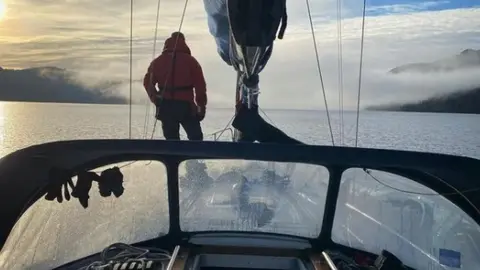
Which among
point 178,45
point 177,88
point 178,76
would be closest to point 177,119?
point 177,88

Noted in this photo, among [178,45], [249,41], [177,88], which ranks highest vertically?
[178,45]

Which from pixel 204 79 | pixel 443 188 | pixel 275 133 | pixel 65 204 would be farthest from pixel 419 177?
pixel 204 79

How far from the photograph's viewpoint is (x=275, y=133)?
345 cm

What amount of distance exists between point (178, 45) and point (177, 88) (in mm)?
430

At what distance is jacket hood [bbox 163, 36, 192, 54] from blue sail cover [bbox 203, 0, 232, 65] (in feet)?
3.21

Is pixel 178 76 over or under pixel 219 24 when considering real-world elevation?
under

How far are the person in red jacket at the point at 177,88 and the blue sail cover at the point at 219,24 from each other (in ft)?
2.15

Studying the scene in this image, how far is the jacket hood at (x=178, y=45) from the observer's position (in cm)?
516

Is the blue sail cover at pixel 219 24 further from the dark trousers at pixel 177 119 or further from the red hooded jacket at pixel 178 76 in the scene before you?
the red hooded jacket at pixel 178 76

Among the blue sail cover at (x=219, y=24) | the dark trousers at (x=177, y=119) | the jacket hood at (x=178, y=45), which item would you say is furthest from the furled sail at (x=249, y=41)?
the jacket hood at (x=178, y=45)

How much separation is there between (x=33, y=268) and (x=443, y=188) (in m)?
1.92

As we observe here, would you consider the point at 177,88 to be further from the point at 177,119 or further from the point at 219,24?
the point at 219,24

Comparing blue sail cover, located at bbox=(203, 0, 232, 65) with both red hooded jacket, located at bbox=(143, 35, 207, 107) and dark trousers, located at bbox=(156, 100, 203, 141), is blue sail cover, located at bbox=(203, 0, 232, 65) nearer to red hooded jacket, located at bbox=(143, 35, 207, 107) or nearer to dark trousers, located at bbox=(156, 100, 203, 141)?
dark trousers, located at bbox=(156, 100, 203, 141)

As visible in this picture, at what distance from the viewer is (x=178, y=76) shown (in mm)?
5086
